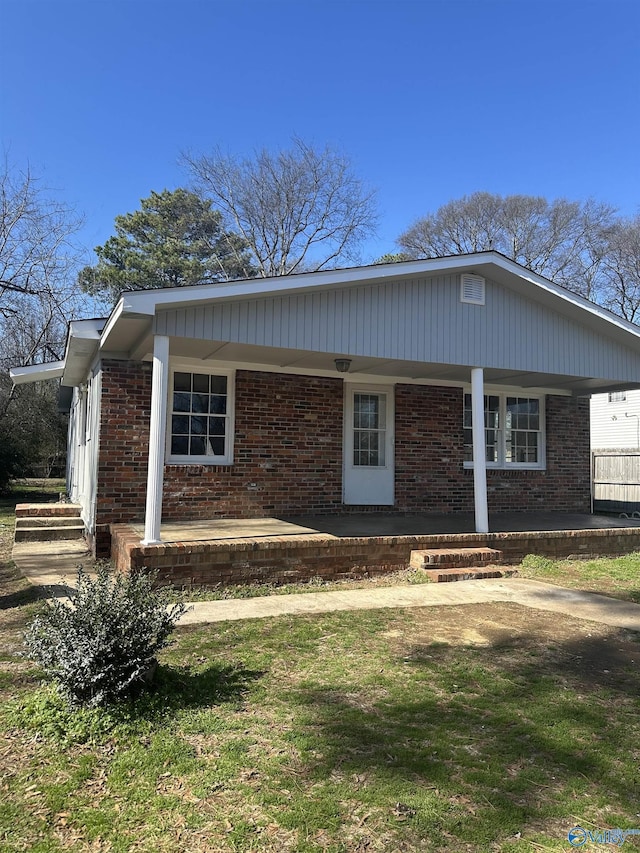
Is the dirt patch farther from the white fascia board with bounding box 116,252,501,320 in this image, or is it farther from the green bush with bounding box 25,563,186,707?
the white fascia board with bounding box 116,252,501,320

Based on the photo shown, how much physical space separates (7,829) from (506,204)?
35867 millimetres

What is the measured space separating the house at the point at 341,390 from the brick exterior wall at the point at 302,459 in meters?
0.02

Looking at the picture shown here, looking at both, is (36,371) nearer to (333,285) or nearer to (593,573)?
(333,285)

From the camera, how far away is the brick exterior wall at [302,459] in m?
8.53

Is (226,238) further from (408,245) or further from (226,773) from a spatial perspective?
(226,773)

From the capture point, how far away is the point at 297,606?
235 inches

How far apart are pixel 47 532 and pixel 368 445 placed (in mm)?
5484

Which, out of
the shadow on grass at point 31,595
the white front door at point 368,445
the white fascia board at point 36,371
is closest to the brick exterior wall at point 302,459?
the white front door at point 368,445

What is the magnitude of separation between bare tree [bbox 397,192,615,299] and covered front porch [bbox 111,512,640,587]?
25.9 metres

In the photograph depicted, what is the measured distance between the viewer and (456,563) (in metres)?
7.68

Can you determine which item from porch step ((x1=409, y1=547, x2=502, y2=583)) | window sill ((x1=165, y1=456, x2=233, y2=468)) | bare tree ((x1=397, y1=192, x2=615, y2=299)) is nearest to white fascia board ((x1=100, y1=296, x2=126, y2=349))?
window sill ((x1=165, y1=456, x2=233, y2=468))

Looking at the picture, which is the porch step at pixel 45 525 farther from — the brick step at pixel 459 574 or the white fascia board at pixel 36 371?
the brick step at pixel 459 574

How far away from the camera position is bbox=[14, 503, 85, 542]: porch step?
393 inches

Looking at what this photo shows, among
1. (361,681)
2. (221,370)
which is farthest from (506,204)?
(361,681)
